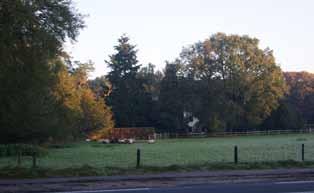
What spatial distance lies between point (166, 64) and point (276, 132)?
2507 cm

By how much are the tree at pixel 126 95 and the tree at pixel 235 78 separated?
9.90 meters

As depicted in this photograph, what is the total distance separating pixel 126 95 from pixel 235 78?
2093 centimetres

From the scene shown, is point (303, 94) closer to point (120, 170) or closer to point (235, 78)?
point (235, 78)

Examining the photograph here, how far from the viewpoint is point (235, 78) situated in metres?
108

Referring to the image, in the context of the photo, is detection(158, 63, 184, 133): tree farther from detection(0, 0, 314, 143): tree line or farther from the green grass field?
the green grass field

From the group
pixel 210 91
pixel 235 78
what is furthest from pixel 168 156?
pixel 235 78

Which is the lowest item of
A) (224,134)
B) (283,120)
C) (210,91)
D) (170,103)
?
(224,134)

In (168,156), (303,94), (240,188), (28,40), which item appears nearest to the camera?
(240,188)

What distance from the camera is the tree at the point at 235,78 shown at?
107688 millimetres

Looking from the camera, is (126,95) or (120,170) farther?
(126,95)

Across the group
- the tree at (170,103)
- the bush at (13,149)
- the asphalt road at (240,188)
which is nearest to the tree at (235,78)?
the tree at (170,103)

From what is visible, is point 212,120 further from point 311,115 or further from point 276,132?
point 311,115

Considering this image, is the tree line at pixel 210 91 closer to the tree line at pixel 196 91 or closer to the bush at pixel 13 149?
the tree line at pixel 196 91

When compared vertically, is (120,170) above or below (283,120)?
below
